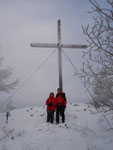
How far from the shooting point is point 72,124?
19.3 feet

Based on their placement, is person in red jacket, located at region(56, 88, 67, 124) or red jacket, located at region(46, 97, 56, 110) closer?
person in red jacket, located at region(56, 88, 67, 124)

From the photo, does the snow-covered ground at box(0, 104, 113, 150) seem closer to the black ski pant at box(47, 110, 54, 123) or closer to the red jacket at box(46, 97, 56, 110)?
the black ski pant at box(47, 110, 54, 123)

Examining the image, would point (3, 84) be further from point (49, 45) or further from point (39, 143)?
point (39, 143)

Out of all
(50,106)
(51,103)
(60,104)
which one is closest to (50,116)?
(50,106)

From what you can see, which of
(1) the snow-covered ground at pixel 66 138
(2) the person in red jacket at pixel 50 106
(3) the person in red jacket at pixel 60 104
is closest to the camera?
(1) the snow-covered ground at pixel 66 138

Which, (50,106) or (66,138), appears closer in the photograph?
(66,138)

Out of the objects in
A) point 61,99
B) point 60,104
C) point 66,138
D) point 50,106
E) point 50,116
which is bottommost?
point 66,138

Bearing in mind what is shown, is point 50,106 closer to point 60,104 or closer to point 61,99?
point 60,104

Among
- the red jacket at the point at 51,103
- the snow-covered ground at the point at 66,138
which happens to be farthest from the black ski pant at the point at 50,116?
the snow-covered ground at the point at 66,138

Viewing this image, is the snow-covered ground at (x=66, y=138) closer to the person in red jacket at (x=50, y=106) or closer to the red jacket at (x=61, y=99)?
the person in red jacket at (x=50, y=106)

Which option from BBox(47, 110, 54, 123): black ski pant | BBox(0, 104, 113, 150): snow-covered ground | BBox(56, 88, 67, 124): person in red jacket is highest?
BBox(56, 88, 67, 124): person in red jacket

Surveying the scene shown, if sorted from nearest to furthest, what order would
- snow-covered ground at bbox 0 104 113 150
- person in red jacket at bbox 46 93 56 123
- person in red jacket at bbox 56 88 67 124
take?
snow-covered ground at bbox 0 104 113 150 → person in red jacket at bbox 56 88 67 124 → person in red jacket at bbox 46 93 56 123

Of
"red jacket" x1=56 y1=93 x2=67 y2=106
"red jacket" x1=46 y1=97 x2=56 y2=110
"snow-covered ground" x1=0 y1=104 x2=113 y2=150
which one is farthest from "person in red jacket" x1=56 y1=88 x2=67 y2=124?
"snow-covered ground" x1=0 y1=104 x2=113 y2=150

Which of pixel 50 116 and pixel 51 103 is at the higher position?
pixel 51 103
